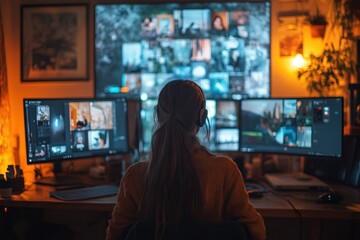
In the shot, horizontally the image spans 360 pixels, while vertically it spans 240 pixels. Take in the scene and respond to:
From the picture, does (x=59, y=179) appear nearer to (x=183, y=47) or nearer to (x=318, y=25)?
(x=183, y=47)

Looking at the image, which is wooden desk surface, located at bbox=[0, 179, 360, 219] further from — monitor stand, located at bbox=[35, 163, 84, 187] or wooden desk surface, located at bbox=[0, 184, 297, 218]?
monitor stand, located at bbox=[35, 163, 84, 187]

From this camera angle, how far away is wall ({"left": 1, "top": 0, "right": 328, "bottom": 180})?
2826mm

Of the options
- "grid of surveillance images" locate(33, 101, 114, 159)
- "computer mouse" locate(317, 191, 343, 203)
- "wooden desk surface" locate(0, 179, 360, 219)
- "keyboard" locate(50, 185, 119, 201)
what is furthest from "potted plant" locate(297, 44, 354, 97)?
"keyboard" locate(50, 185, 119, 201)

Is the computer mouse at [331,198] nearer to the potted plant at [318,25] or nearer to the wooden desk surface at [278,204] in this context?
the wooden desk surface at [278,204]

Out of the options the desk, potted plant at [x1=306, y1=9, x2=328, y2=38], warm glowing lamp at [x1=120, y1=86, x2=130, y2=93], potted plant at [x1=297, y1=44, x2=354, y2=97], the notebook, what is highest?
potted plant at [x1=306, y1=9, x2=328, y2=38]

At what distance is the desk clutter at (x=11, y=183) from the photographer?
2135 mm

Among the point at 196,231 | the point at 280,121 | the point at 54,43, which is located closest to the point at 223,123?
the point at 280,121

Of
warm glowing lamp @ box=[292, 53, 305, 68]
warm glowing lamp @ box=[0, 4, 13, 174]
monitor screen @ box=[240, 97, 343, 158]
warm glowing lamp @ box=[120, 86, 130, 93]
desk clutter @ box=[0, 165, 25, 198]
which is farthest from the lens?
warm glowing lamp @ box=[120, 86, 130, 93]

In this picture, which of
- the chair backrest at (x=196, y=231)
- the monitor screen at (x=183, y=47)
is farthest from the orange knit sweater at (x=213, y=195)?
the monitor screen at (x=183, y=47)

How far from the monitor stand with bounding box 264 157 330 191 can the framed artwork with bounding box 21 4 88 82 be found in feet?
4.63

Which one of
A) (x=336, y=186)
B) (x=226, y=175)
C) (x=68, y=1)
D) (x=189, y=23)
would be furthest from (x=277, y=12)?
(x=226, y=175)

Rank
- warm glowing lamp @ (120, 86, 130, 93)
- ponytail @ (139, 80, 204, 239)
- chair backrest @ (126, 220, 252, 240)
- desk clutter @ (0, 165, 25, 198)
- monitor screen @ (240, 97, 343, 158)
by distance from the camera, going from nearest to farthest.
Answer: chair backrest @ (126, 220, 252, 240)
ponytail @ (139, 80, 204, 239)
desk clutter @ (0, 165, 25, 198)
monitor screen @ (240, 97, 343, 158)
warm glowing lamp @ (120, 86, 130, 93)

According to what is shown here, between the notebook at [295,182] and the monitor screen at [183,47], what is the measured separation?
1.87ft

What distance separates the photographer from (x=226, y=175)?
1443 millimetres
